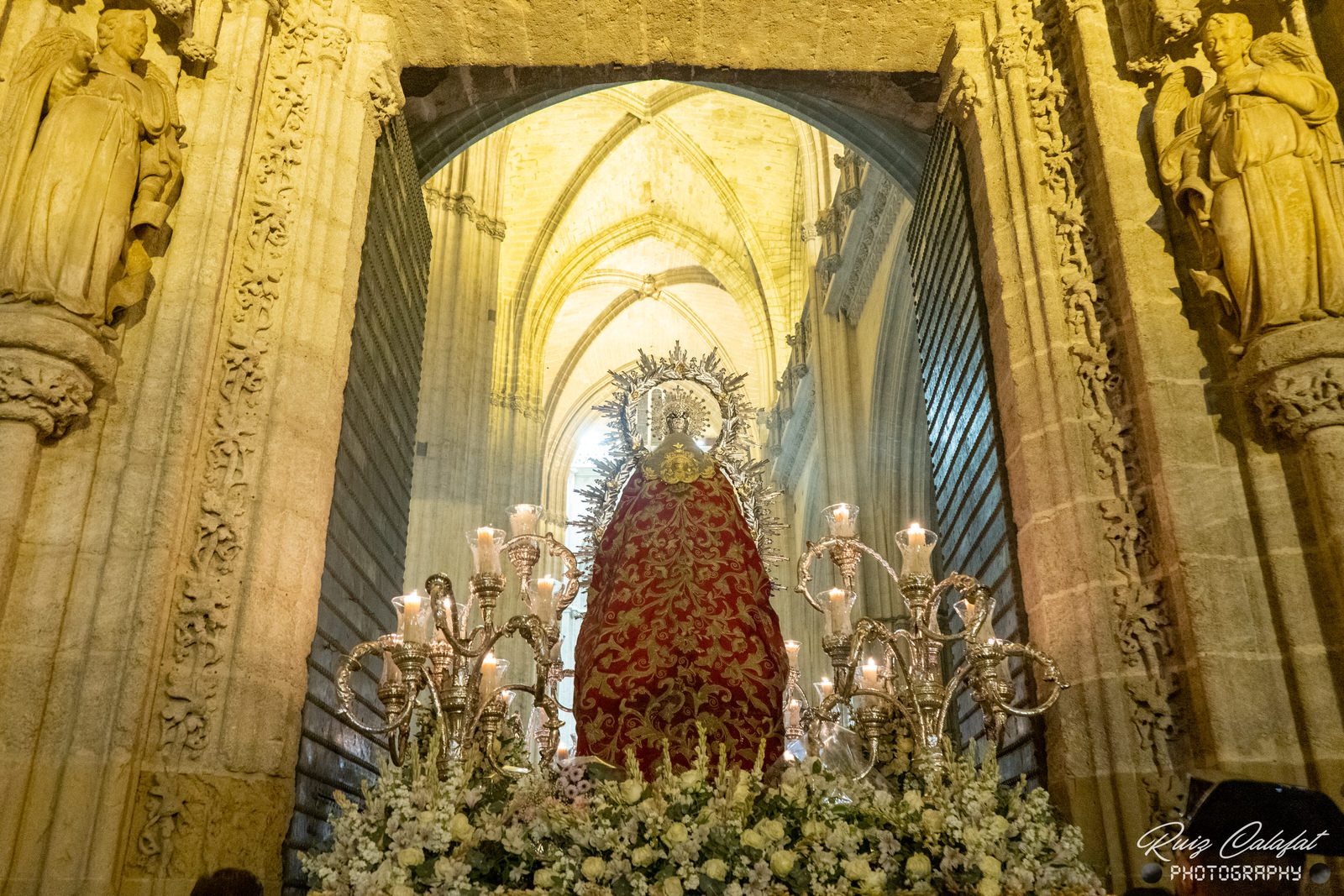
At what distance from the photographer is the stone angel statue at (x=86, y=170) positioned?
12.0ft

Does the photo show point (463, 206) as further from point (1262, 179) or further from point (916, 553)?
point (1262, 179)

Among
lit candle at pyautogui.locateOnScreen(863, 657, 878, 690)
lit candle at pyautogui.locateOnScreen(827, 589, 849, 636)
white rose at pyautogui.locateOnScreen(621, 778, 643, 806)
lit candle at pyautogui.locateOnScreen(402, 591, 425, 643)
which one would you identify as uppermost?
lit candle at pyautogui.locateOnScreen(827, 589, 849, 636)

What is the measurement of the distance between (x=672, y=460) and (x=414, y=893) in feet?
6.19

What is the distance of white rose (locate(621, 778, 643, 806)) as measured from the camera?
2900 mm

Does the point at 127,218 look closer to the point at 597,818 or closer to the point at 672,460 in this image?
the point at 672,460

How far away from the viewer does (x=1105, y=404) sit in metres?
4.27

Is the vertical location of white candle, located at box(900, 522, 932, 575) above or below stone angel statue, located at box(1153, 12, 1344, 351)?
below

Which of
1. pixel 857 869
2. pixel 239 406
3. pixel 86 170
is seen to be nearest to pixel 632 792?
pixel 857 869

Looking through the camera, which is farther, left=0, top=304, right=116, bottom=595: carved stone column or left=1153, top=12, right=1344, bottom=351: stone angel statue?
left=1153, top=12, right=1344, bottom=351: stone angel statue

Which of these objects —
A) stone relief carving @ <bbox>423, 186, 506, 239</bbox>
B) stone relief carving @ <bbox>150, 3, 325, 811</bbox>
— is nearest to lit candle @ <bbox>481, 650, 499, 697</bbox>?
stone relief carving @ <bbox>150, 3, 325, 811</bbox>

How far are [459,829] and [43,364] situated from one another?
202 cm

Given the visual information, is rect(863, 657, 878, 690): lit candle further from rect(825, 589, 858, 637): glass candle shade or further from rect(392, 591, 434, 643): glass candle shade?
rect(392, 591, 434, 643): glass candle shade

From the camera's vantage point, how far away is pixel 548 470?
86.1 feet

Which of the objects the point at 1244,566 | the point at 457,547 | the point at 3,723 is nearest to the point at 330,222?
the point at 3,723
